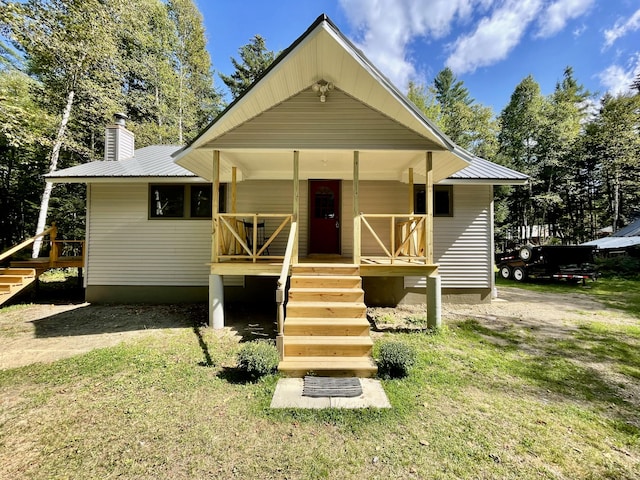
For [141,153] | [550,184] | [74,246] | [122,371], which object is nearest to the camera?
[122,371]

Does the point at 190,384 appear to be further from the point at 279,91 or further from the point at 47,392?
the point at 279,91

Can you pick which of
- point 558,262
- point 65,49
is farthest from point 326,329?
point 65,49

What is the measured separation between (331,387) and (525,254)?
13.2 meters

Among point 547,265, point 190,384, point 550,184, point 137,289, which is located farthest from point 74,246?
point 550,184

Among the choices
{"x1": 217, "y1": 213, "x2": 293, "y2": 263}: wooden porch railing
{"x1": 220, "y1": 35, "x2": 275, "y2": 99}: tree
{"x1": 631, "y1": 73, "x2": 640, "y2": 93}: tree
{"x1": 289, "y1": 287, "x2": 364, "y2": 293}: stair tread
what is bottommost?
{"x1": 289, "y1": 287, "x2": 364, "y2": 293}: stair tread

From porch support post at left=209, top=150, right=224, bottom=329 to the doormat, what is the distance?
281cm

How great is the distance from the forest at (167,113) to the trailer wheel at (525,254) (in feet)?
30.5

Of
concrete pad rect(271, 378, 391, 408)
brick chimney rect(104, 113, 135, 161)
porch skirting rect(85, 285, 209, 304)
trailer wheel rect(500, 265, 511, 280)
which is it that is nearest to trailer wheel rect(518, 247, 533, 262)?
trailer wheel rect(500, 265, 511, 280)

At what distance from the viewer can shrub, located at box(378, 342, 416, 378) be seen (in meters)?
3.73

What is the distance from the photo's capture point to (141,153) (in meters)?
9.75

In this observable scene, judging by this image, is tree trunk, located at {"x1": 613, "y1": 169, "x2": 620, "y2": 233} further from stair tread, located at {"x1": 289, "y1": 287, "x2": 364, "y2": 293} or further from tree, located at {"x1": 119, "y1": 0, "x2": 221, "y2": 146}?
tree, located at {"x1": 119, "y1": 0, "x2": 221, "y2": 146}

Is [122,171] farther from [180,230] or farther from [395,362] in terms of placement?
[395,362]

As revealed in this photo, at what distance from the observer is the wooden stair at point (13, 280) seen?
24.3 feet

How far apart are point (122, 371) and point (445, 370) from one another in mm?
4627
